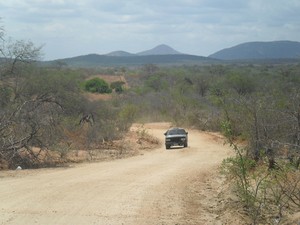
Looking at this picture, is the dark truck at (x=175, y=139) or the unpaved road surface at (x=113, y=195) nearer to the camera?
the unpaved road surface at (x=113, y=195)

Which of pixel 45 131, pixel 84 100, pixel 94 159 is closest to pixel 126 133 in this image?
pixel 84 100

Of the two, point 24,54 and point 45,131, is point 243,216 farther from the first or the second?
point 24,54

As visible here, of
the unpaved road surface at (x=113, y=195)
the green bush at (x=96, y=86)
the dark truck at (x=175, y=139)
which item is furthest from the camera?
the green bush at (x=96, y=86)

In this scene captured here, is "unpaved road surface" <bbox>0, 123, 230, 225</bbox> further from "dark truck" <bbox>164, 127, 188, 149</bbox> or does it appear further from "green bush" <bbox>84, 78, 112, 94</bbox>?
"green bush" <bbox>84, 78, 112, 94</bbox>

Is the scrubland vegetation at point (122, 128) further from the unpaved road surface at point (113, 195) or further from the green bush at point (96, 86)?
the green bush at point (96, 86)

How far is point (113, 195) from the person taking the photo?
52.6 feet

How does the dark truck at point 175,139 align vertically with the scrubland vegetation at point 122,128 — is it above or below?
below

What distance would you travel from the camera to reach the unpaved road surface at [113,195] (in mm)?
13164

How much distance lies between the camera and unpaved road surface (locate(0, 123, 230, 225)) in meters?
13.2

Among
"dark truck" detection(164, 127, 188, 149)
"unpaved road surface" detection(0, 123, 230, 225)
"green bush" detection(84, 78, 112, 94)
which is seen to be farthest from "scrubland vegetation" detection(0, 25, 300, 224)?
"green bush" detection(84, 78, 112, 94)

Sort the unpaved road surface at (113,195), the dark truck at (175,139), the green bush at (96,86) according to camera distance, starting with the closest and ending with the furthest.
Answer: the unpaved road surface at (113,195) → the dark truck at (175,139) → the green bush at (96,86)

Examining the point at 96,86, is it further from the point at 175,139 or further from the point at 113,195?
the point at 113,195

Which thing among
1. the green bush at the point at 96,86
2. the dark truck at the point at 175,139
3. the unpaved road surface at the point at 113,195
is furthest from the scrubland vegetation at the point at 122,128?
the green bush at the point at 96,86

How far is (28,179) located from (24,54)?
10738mm
